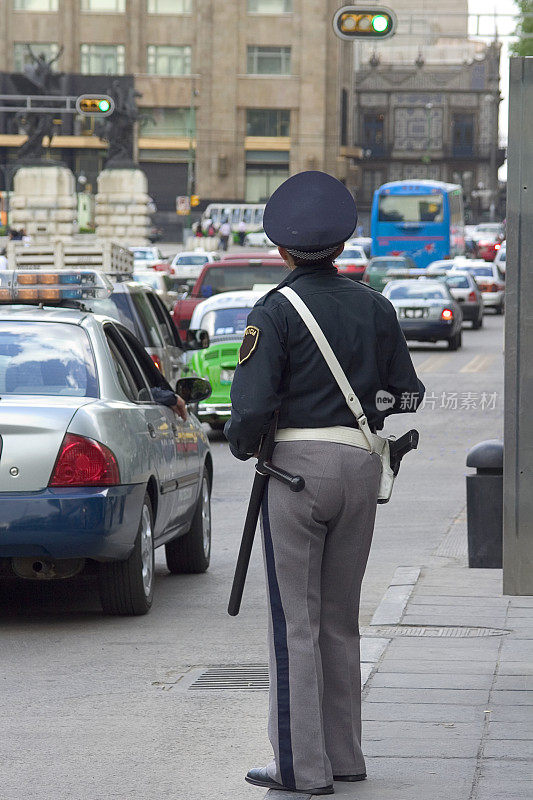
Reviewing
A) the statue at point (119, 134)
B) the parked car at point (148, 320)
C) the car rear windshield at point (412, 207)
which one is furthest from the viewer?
the statue at point (119, 134)

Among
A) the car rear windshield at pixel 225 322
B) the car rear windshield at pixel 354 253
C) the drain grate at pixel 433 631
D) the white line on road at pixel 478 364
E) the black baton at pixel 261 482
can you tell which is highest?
the black baton at pixel 261 482

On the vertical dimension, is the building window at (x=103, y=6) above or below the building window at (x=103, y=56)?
above

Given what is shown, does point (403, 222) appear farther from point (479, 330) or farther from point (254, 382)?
point (254, 382)

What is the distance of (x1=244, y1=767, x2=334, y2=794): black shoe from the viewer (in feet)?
15.4

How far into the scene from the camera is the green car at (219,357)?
1769cm

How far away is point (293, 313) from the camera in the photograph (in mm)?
4660

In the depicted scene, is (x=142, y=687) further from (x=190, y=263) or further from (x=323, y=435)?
(x=190, y=263)

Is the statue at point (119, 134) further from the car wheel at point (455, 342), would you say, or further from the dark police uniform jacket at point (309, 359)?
the dark police uniform jacket at point (309, 359)

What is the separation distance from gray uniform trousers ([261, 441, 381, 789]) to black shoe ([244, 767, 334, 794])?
18 mm

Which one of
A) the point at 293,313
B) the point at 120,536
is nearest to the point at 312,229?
the point at 293,313

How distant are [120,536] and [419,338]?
2717cm

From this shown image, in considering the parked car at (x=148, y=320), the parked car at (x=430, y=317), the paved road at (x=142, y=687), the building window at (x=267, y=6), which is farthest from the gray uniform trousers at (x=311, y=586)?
the building window at (x=267, y=6)

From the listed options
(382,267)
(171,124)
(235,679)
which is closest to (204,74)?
(171,124)

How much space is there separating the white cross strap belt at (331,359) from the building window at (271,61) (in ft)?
309
